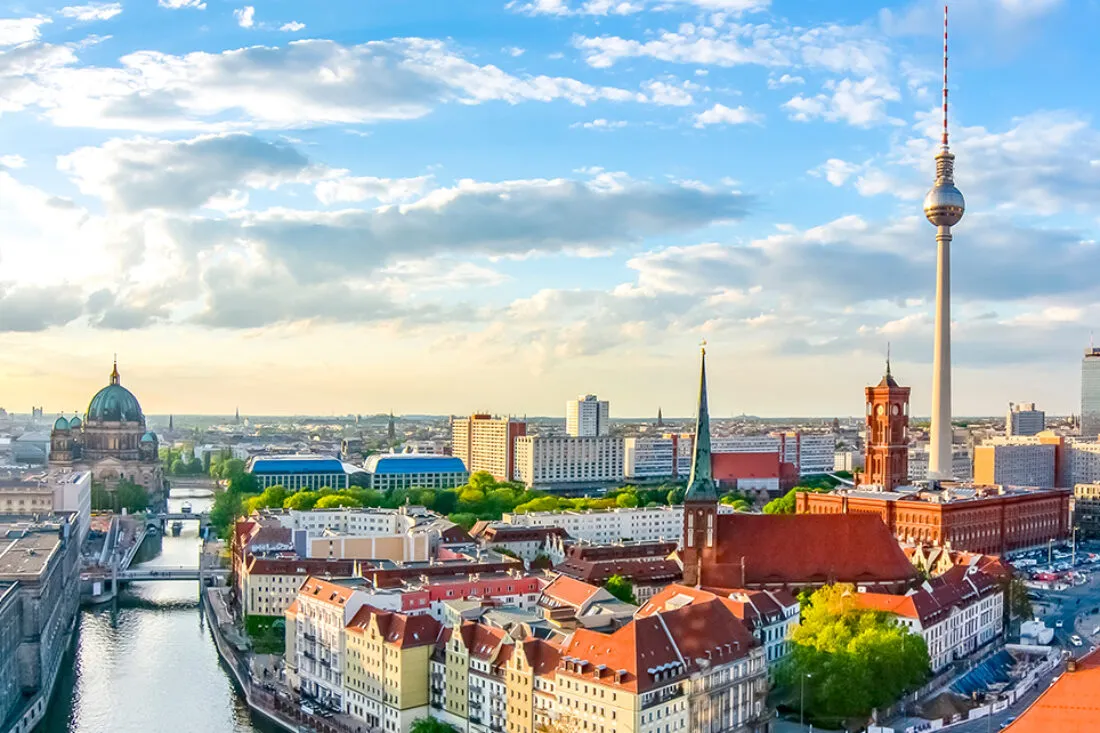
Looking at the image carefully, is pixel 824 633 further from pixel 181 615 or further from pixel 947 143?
pixel 947 143

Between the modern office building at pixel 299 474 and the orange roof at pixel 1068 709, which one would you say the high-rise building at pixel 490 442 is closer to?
the modern office building at pixel 299 474

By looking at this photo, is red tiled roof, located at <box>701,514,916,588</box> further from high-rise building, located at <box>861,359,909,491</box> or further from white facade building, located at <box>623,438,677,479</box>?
white facade building, located at <box>623,438,677,479</box>

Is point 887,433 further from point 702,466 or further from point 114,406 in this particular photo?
point 114,406

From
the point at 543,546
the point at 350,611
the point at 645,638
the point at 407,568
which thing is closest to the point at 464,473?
the point at 543,546

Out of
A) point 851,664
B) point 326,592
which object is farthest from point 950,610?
point 326,592

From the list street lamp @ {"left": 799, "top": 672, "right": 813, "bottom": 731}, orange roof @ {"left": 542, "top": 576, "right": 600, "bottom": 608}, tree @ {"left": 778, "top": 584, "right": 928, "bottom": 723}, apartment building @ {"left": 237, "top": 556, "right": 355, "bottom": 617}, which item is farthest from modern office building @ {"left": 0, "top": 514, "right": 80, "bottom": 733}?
tree @ {"left": 778, "top": 584, "right": 928, "bottom": 723}

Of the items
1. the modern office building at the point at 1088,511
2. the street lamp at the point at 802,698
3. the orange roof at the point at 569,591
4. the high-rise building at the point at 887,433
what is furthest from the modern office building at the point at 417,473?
the street lamp at the point at 802,698
